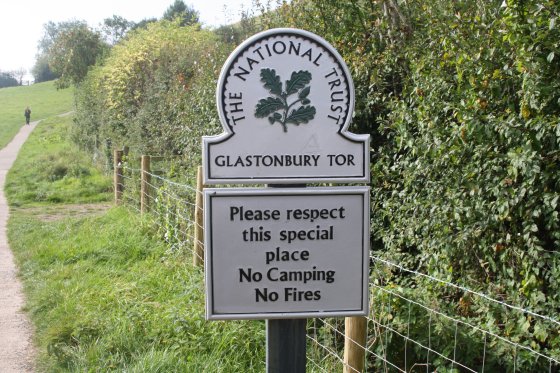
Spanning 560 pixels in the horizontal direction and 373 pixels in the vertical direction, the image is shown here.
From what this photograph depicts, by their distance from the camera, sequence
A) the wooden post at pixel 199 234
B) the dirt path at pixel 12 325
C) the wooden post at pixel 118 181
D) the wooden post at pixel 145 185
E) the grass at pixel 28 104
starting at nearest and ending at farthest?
1. the dirt path at pixel 12 325
2. the wooden post at pixel 199 234
3. the wooden post at pixel 145 185
4. the wooden post at pixel 118 181
5. the grass at pixel 28 104

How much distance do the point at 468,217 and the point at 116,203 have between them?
8699 millimetres

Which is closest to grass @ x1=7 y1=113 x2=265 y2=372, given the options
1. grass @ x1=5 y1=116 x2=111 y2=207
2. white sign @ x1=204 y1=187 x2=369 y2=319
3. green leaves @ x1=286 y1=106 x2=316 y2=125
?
white sign @ x1=204 y1=187 x2=369 y2=319

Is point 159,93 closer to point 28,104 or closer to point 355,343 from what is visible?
point 355,343

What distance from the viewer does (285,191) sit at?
2793 mm

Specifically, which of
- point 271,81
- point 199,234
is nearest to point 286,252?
point 271,81

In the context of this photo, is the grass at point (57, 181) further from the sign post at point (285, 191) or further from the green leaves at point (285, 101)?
the green leaves at point (285, 101)

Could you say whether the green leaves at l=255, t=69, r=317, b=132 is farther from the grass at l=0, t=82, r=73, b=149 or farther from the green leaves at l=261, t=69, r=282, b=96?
the grass at l=0, t=82, r=73, b=149

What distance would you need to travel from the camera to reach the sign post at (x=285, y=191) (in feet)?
9.00

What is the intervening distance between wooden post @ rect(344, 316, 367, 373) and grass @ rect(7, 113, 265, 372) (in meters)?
0.83

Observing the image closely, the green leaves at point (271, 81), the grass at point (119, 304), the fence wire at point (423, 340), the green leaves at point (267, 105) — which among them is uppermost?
the green leaves at point (271, 81)

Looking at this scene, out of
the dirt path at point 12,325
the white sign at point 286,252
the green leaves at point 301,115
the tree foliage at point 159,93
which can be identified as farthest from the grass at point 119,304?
the green leaves at point 301,115

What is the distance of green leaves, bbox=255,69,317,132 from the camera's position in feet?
8.96

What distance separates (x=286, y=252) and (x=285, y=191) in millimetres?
264

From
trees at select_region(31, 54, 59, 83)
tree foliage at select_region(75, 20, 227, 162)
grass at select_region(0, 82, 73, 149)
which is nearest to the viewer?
tree foliage at select_region(75, 20, 227, 162)
